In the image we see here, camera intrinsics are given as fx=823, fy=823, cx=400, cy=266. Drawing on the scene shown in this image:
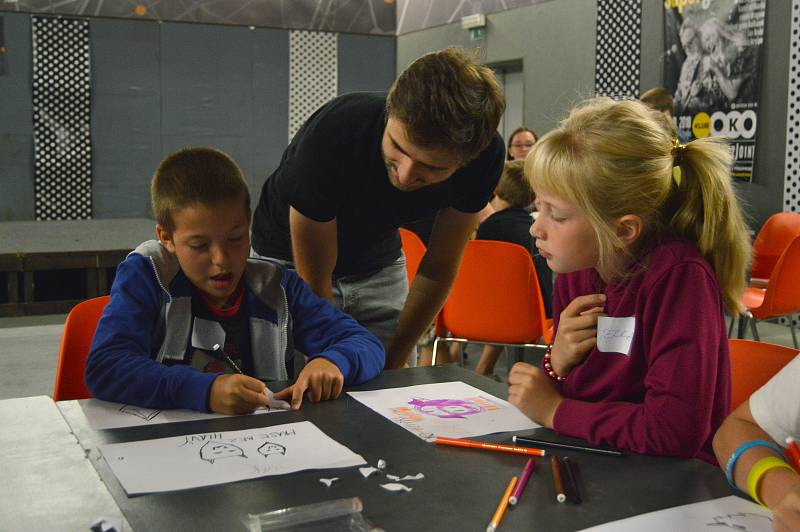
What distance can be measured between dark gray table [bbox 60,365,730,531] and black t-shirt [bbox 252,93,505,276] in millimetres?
719

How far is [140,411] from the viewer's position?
53.2 inches

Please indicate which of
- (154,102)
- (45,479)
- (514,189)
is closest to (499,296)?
(514,189)

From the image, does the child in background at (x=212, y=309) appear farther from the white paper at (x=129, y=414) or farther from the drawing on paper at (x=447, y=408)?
the drawing on paper at (x=447, y=408)

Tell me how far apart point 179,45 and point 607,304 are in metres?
8.43

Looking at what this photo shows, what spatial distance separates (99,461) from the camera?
3.59 ft

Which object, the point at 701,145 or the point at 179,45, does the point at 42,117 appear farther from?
the point at 701,145

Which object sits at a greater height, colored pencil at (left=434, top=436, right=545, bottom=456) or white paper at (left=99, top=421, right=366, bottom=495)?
colored pencil at (left=434, top=436, right=545, bottom=456)

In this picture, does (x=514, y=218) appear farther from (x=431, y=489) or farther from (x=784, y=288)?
(x=431, y=489)

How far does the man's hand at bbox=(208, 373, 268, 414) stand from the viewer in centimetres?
133

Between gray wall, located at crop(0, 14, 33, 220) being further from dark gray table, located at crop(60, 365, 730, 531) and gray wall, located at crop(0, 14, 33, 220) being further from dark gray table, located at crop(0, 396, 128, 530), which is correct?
dark gray table, located at crop(60, 365, 730, 531)

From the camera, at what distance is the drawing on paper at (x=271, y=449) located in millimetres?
1133

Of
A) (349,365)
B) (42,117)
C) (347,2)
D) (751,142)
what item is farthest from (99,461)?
Answer: (347,2)

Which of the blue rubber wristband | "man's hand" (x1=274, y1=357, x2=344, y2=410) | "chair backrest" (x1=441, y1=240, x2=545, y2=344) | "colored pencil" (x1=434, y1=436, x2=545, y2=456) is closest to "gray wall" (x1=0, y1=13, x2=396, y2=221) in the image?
"chair backrest" (x1=441, y1=240, x2=545, y2=344)

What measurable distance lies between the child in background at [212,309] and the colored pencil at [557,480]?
1.55 feet
